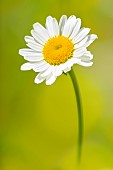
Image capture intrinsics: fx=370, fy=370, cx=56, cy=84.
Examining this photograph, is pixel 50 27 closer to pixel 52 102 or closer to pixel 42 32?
pixel 42 32

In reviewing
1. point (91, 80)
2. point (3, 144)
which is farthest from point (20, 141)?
point (91, 80)

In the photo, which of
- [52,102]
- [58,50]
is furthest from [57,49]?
[52,102]

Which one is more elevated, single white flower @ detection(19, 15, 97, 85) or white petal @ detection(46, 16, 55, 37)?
white petal @ detection(46, 16, 55, 37)

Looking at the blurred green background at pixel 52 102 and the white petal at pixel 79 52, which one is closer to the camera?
the white petal at pixel 79 52

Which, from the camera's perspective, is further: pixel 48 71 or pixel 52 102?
pixel 52 102

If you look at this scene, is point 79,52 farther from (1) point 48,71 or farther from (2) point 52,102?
(2) point 52,102

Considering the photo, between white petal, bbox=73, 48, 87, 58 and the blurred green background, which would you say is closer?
white petal, bbox=73, 48, 87, 58
